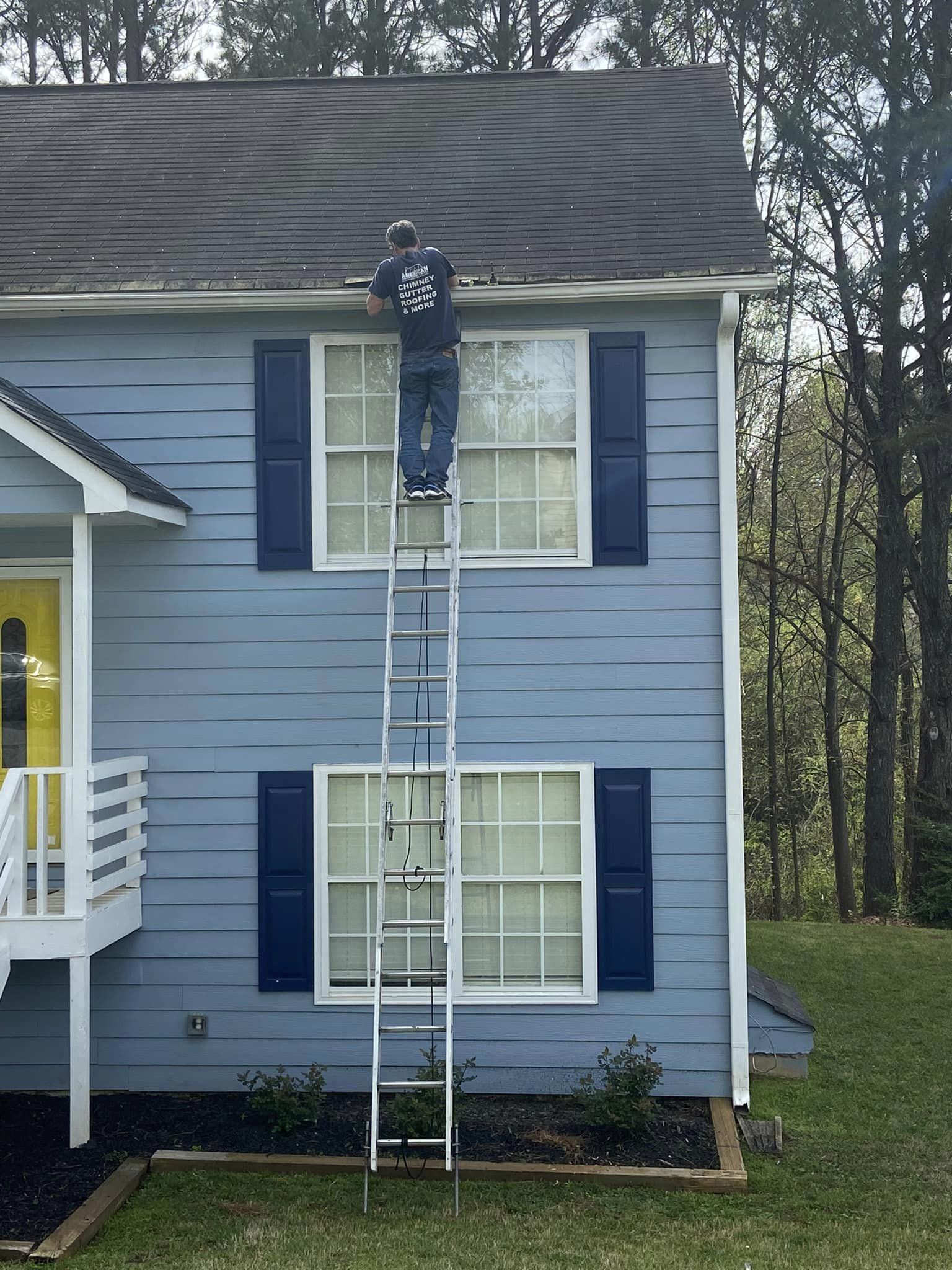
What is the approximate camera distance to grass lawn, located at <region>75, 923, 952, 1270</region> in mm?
5156

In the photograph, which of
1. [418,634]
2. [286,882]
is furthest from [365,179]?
[286,882]

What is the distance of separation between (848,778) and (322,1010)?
16.9 m

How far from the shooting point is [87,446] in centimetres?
691

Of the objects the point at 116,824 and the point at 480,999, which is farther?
the point at 480,999

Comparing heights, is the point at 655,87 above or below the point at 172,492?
above

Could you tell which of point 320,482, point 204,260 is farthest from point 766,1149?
point 204,260

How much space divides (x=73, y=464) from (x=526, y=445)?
2.66 m

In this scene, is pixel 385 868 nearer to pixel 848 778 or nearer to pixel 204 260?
pixel 204 260

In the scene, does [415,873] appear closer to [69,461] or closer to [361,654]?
[361,654]

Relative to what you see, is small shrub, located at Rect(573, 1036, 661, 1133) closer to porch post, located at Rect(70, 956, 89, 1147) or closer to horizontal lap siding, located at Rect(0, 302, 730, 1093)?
horizontal lap siding, located at Rect(0, 302, 730, 1093)

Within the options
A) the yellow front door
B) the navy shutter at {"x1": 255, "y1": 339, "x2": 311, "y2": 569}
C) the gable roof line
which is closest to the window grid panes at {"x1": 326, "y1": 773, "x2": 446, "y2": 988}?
the navy shutter at {"x1": 255, "y1": 339, "x2": 311, "y2": 569}

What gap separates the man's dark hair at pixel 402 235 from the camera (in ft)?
22.7

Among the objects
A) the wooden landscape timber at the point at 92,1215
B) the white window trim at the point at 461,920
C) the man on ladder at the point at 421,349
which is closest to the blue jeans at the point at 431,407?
the man on ladder at the point at 421,349

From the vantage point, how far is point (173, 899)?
7.44 m
